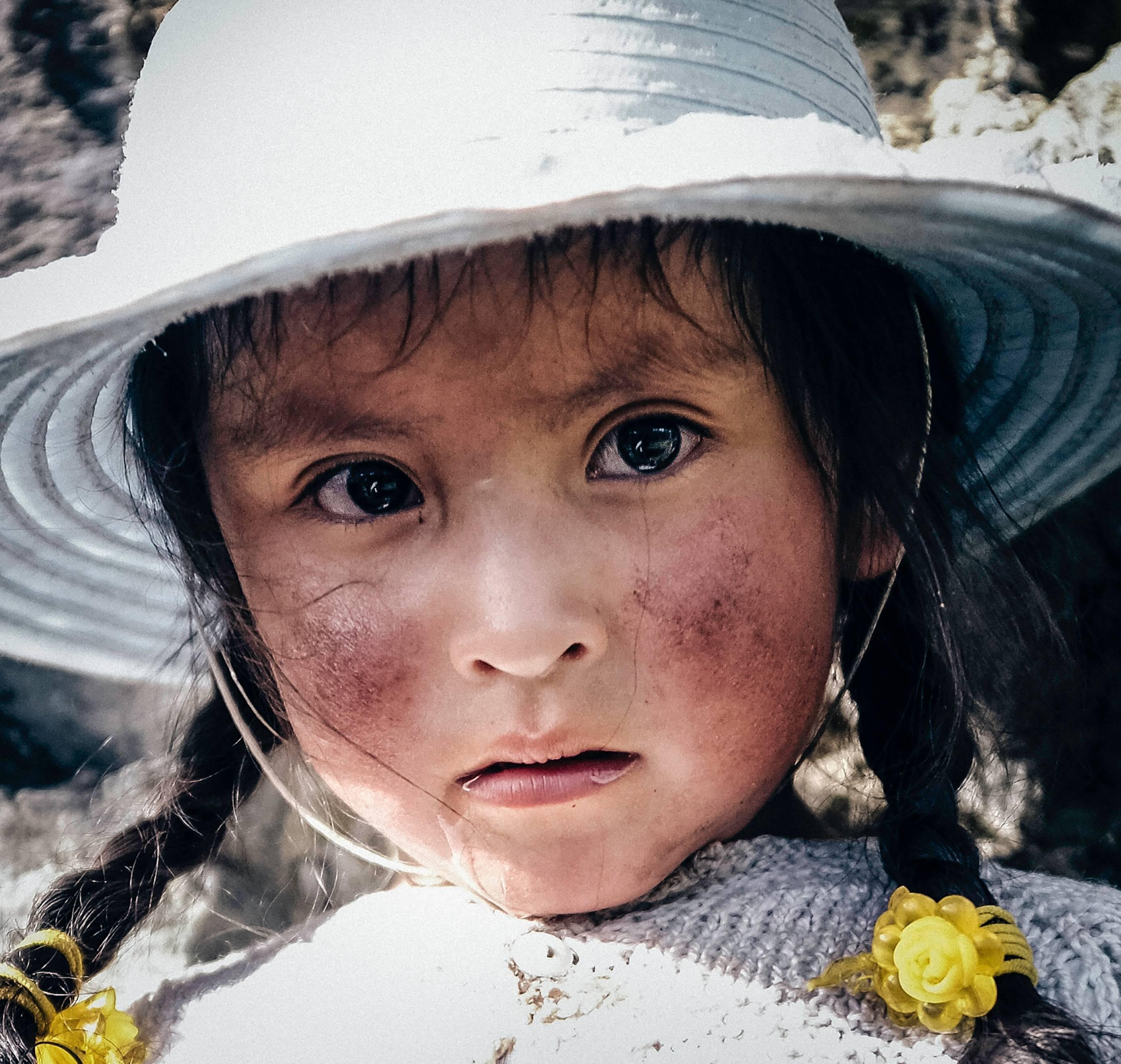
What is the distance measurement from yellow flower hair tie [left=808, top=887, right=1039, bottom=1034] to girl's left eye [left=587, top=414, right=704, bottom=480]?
0.34m

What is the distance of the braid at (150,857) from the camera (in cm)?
109

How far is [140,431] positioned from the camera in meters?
0.91

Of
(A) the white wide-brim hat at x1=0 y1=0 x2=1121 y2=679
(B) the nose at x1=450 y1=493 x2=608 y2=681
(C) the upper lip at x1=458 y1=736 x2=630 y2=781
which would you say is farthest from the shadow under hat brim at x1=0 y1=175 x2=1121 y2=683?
(C) the upper lip at x1=458 y1=736 x2=630 y2=781

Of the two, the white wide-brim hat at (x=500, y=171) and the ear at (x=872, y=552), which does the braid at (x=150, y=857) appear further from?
the ear at (x=872, y=552)

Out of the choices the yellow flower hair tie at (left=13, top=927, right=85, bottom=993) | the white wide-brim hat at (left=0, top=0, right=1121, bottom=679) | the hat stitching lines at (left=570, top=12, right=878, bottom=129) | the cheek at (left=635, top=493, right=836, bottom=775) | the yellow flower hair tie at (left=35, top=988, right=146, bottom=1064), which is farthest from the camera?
the yellow flower hair tie at (left=13, top=927, right=85, bottom=993)

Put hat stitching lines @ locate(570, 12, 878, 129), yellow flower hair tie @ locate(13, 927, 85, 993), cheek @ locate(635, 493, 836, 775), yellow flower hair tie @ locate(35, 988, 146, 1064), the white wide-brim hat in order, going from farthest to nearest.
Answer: yellow flower hair tie @ locate(13, 927, 85, 993), yellow flower hair tie @ locate(35, 988, 146, 1064), cheek @ locate(635, 493, 836, 775), hat stitching lines @ locate(570, 12, 878, 129), the white wide-brim hat

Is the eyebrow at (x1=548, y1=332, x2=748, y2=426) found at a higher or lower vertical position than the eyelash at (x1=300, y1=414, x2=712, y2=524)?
higher

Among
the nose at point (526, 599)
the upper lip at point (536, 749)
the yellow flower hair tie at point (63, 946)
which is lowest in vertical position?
the yellow flower hair tie at point (63, 946)

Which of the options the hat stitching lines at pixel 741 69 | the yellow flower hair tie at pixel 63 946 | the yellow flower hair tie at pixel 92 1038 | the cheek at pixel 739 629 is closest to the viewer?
the hat stitching lines at pixel 741 69

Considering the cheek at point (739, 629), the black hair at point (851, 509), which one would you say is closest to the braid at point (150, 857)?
the black hair at point (851, 509)

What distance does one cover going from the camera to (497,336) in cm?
71

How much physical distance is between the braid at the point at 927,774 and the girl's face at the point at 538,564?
15 centimetres

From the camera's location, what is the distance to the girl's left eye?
768 millimetres

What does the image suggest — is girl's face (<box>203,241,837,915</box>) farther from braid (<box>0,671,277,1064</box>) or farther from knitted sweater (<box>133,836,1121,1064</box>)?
braid (<box>0,671,277,1064</box>)
